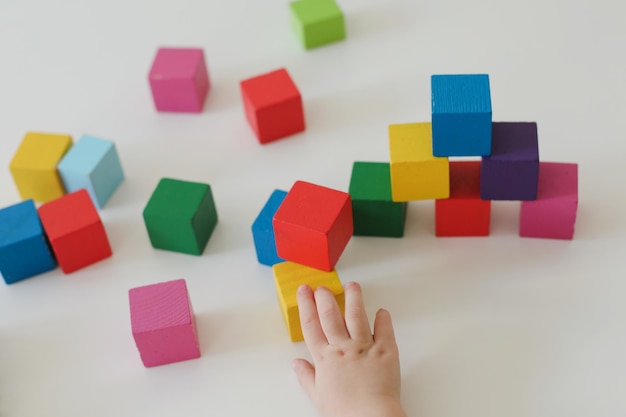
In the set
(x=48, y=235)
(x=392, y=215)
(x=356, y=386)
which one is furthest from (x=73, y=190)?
(x=356, y=386)

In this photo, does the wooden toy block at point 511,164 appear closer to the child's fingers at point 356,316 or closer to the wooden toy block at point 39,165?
the child's fingers at point 356,316

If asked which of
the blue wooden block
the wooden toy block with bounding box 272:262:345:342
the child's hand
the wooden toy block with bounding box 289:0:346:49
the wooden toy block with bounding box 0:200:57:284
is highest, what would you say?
the wooden toy block with bounding box 289:0:346:49

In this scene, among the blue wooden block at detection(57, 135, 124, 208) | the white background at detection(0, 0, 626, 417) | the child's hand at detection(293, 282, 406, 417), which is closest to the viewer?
the child's hand at detection(293, 282, 406, 417)

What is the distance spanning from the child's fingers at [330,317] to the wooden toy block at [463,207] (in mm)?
286

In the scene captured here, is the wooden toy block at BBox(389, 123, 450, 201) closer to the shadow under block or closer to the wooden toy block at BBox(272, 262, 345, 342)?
the wooden toy block at BBox(272, 262, 345, 342)

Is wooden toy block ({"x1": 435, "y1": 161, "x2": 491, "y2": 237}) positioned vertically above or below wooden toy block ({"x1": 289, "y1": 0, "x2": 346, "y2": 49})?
below

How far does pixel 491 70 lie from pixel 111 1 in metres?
1.01

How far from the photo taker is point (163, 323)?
148 cm

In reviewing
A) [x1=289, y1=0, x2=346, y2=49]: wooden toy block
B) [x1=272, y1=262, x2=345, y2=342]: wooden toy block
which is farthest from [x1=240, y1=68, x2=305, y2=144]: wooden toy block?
[x1=272, y1=262, x2=345, y2=342]: wooden toy block

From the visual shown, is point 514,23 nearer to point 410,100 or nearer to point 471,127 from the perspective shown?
point 410,100

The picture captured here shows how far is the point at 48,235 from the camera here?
165 centimetres

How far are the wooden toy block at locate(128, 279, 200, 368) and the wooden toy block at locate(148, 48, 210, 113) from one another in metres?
0.57

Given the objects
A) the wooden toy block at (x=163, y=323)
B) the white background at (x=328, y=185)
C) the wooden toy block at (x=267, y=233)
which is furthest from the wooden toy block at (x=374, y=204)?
the wooden toy block at (x=163, y=323)

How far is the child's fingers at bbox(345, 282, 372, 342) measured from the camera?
1435 mm
